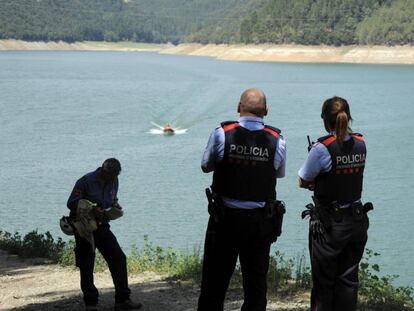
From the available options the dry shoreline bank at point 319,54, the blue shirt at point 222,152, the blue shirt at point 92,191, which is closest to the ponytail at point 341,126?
the blue shirt at point 222,152

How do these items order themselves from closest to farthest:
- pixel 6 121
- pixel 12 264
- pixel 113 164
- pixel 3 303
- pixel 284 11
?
pixel 113 164
pixel 3 303
pixel 12 264
pixel 6 121
pixel 284 11

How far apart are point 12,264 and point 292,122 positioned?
35177mm

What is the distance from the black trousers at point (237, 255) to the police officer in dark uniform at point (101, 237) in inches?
52.0

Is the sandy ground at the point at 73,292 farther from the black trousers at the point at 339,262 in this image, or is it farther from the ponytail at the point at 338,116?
the ponytail at the point at 338,116

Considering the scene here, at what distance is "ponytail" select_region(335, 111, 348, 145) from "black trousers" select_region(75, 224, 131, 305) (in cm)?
231

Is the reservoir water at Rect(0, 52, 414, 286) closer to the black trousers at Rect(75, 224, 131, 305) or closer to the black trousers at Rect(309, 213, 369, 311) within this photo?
the black trousers at Rect(75, 224, 131, 305)

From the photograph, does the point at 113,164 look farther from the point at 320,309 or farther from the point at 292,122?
the point at 292,122

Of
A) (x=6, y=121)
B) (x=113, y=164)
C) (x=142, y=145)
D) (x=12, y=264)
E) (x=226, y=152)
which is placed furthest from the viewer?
(x=6, y=121)

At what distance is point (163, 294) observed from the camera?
786 cm

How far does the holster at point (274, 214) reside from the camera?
562cm

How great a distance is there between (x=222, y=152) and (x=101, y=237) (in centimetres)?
184

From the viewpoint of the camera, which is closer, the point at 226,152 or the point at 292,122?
the point at 226,152

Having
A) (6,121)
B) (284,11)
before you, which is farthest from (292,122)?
(284,11)

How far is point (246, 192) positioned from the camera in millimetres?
5582
